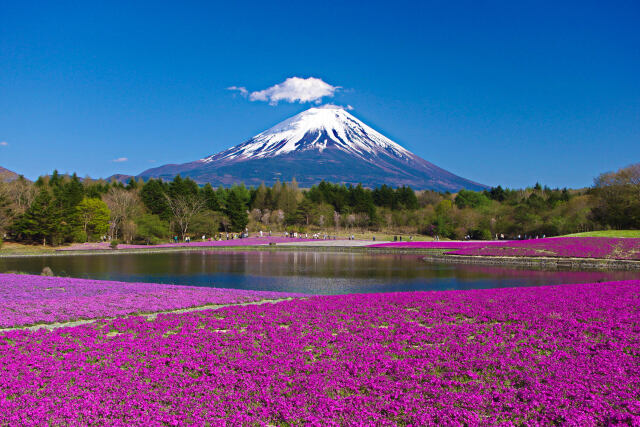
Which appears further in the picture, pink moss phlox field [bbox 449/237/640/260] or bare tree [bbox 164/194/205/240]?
bare tree [bbox 164/194/205/240]

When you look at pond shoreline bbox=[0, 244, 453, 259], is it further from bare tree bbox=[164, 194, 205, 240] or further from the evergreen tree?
the evergreen tree

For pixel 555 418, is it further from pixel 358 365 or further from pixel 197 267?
pixel 197 267

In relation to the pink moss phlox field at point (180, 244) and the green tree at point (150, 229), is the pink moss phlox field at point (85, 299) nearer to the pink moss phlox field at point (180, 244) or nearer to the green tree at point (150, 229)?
the pink moss phlox field at point (180, 244)

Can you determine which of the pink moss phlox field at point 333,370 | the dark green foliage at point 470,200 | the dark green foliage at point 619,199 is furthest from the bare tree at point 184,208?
the dark green foliage at point 619,199

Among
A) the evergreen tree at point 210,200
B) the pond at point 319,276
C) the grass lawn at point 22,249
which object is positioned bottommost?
the pond at point 319,276

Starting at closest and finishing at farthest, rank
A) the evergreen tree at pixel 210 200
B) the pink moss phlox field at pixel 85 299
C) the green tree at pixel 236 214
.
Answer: the pink moss phlox field at pixel 85 299
the green tree at pixel 236 214
the evergreen tree at pixel 210 200

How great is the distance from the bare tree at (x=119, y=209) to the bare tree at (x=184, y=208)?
18.6 feet

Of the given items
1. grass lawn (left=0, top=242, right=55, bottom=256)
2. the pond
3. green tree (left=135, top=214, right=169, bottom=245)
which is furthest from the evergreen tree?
the pond

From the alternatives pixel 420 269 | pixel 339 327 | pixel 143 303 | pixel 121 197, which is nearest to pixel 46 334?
pixel 143 303

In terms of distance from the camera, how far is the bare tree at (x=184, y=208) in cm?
7138

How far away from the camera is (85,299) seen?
1622 cm

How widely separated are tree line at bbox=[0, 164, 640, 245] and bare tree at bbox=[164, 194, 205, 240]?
6.9 inches

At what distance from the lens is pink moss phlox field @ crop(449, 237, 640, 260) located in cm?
3812

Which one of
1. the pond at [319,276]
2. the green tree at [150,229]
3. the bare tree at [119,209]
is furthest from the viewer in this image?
the bare tree at [119,209]
